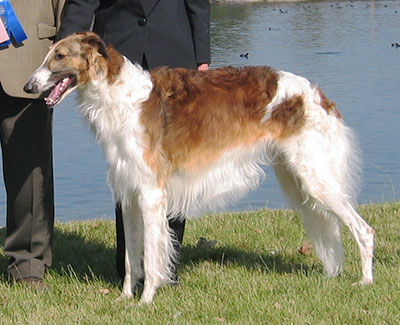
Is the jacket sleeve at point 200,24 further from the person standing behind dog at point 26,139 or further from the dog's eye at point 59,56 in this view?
the dog's eye at point 59,56

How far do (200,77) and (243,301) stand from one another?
1509mm

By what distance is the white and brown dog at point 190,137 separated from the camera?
529 cm

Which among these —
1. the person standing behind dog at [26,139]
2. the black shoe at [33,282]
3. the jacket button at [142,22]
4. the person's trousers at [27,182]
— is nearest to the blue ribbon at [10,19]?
the person standing behind dog at [26,139]

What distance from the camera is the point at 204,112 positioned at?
550cm

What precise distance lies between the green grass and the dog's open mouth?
4.49 ft

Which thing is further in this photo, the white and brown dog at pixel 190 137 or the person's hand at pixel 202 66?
the person's hand at pixel 202 66

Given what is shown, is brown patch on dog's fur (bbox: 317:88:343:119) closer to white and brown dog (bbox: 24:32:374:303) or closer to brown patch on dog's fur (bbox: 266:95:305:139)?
white and brown dog (bbox: 24:32:374:303)

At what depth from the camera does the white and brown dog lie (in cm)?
529

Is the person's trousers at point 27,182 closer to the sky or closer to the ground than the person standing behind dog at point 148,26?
closer to the ground

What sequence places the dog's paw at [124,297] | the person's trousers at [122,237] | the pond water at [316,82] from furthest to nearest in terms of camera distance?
the pond water at [316,82] → the person's trousers at [122,237] → the dog's paw at [124,297]

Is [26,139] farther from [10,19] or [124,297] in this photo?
[124,297]

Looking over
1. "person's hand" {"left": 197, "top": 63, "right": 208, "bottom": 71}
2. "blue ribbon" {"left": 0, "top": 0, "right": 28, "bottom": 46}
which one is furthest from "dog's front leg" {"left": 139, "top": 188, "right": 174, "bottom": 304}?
"blue ribbon" {"left": 0, "top": 0, "right": 28, "bottom": 46}

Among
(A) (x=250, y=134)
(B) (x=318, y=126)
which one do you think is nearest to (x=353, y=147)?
(B) (x=318, y=126)

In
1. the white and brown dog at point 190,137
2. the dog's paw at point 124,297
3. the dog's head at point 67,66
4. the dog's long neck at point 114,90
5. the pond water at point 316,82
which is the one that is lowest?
the pond water at point 316,82
